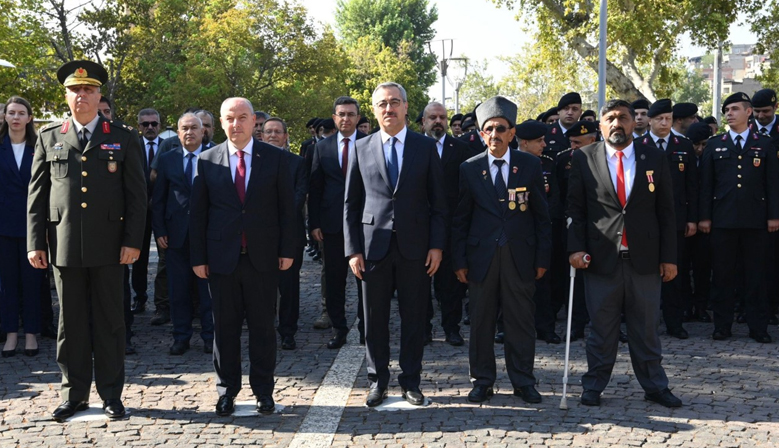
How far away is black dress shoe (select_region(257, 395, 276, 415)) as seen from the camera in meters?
6.24

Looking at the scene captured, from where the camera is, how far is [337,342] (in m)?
8.45

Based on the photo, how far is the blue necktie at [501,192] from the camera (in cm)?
661

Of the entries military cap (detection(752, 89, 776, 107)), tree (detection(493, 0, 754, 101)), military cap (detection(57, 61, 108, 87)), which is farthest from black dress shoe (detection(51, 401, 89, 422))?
tree (detection(493, 0, 754, 101))

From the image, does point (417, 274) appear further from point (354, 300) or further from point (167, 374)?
point (354, 300)

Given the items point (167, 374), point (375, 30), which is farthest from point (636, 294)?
point (375, 30)

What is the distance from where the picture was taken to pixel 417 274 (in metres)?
6.61

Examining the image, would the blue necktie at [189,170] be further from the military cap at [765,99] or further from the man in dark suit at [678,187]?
the military cap at [765,99]

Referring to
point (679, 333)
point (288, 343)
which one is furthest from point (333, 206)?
point (679, 333)

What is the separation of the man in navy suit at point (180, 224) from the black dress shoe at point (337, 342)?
1.13 meters

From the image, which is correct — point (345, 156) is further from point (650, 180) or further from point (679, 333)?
point (679, 333)

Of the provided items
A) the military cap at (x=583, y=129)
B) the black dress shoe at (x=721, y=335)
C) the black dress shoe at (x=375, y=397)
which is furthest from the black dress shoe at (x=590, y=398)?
the military cap at (x=583, y=129)

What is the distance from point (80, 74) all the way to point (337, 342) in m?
3.56

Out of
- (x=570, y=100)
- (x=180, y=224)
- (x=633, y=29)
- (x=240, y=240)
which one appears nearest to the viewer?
(x=240, y=240)

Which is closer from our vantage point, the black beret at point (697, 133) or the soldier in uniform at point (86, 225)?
the soldier in uniform at point (86, 225)
